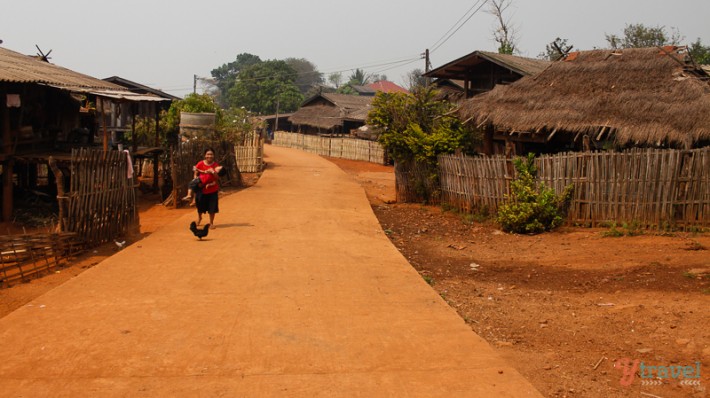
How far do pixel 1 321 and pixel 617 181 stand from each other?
35.4ft

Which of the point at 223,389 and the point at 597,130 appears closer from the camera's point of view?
the point at 223,389

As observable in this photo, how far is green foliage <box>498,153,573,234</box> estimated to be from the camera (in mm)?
13352

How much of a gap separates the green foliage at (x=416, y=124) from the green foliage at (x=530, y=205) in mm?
4213

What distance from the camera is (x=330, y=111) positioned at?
1885 inches

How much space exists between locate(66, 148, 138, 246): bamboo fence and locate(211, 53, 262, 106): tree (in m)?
90.6

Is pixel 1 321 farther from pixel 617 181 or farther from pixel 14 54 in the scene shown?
pixel 14 54

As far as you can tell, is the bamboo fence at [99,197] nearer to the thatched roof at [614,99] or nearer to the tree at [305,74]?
the thatched roof at [614,99]

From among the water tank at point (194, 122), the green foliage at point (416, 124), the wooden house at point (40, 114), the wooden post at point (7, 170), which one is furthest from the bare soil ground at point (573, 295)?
the water tank at point (194, 122)

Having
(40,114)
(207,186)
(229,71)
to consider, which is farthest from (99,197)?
(229,71)

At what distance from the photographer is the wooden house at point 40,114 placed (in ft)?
48.9

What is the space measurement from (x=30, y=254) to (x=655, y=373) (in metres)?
8.02

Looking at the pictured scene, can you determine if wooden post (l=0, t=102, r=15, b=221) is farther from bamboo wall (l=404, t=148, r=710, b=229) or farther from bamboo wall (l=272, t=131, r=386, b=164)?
bamboo wall (l=272, t=131, r=386, b=164)

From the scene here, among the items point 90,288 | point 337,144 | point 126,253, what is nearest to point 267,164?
point 337,144

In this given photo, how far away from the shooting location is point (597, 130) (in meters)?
15.0
